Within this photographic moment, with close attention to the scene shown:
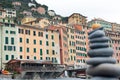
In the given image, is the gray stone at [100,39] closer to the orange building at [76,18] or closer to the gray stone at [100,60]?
the gray stone at [100,60]

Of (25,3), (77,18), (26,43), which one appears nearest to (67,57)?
(26,43)

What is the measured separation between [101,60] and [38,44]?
6163 centimetres

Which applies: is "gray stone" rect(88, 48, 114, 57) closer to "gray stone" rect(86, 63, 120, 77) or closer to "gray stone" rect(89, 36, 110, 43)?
"gray stone" rect(89, 36, 110, 43)

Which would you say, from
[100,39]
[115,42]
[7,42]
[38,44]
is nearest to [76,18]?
[115,42]

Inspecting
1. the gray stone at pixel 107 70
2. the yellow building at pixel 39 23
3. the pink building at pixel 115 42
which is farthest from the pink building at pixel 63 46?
the gray stone at pixel 107 70

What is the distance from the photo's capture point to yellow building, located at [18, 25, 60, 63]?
66938 mm

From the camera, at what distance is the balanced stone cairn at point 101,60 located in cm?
916

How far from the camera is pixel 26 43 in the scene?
67.9 meters

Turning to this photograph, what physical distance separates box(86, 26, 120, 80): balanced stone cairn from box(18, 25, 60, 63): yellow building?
56384 mm

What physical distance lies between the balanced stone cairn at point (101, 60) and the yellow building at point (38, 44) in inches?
2220

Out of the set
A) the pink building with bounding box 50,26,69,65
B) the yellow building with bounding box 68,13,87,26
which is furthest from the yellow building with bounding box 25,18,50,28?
the yellow building with bounding box 68,13,87,26

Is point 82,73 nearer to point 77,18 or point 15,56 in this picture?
point 15,56

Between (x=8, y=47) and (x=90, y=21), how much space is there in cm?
7614

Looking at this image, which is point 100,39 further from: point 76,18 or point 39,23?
point 76,18
